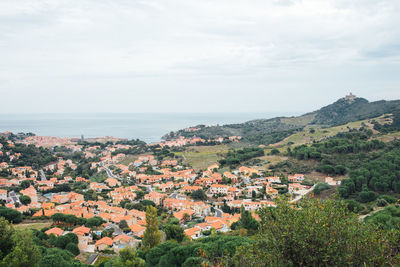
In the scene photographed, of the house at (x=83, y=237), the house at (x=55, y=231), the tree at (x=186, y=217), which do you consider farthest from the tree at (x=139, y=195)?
the house at (x=55, y=231)

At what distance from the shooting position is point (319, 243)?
699 cm

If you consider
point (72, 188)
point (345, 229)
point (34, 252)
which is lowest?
point (72, 188)

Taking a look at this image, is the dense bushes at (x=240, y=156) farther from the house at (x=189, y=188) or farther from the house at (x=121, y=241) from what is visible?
the house at (x=121, y=241)

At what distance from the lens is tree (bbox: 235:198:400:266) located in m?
6.76

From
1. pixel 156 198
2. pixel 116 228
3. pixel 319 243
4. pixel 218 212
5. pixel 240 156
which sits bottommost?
pixel 218 212

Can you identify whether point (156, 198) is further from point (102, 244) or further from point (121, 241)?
point (102, 244)

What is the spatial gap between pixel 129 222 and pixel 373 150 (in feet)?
138

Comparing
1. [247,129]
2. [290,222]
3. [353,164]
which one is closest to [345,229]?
[290,222]

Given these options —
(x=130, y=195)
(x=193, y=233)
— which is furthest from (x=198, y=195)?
(x=193, y=233)

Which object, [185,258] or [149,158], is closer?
[185,258]

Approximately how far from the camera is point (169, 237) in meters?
23.5

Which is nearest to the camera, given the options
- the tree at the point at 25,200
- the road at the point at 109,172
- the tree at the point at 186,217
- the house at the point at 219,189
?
the tree at the point at 186,217

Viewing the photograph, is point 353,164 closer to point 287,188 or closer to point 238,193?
point 287,188

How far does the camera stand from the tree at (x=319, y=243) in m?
6.76
